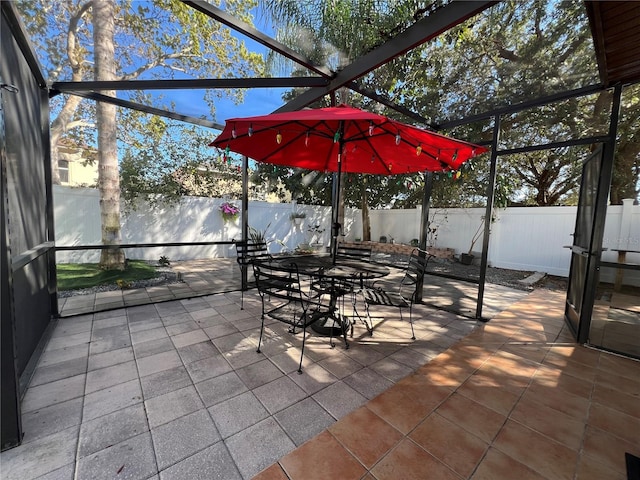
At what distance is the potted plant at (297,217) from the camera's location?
28.8ft

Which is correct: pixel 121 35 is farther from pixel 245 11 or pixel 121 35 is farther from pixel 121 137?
pixel 245 11

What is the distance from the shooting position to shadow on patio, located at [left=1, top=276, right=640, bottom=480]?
4.65 feet

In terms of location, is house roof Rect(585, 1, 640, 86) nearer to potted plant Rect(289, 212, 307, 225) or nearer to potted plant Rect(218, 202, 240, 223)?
potted plant Rect(218, 202, 240, 223)

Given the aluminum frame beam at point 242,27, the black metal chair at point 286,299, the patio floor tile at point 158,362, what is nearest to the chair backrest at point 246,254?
the black metal chair at point 286,299

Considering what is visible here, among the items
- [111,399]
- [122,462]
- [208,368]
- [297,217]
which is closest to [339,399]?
[208,368]

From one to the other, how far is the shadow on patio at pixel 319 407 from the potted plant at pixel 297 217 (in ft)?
19.6

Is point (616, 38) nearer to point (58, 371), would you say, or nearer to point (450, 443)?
point (450, 443)

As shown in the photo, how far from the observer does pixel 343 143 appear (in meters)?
3.21

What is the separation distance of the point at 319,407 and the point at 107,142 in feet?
19.2

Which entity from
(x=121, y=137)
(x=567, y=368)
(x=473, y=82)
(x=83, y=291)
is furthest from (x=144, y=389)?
(x=473, y=82)

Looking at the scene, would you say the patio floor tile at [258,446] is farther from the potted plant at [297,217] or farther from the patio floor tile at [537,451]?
the potted plant at [297,217]

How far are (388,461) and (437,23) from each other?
2800mm

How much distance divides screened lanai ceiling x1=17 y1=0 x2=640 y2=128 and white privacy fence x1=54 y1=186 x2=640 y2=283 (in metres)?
2.13

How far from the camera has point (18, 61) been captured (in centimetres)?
218
